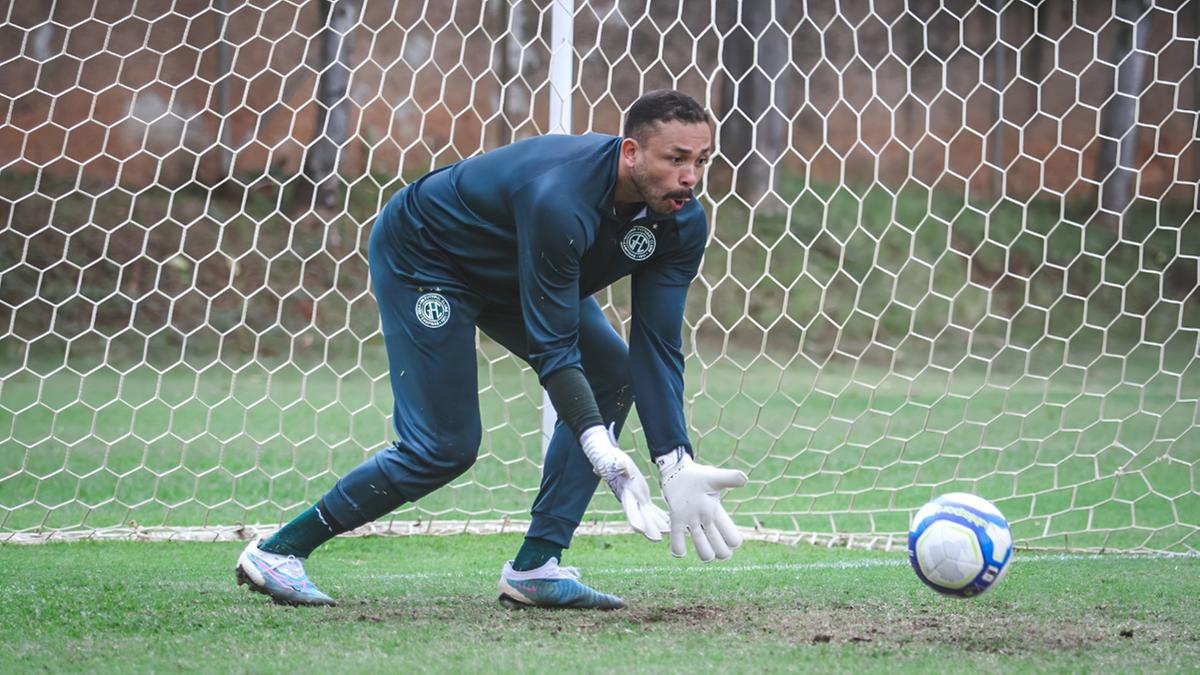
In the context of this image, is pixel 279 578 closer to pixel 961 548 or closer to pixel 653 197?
pixel 653 197

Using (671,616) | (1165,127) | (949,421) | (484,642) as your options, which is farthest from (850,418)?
(1165,127)

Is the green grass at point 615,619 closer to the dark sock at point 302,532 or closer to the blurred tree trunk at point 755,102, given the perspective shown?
the dark sock at point 302,532

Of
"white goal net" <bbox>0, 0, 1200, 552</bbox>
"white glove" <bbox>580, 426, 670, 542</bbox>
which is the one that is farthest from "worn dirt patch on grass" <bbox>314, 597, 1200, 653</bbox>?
"white goal net" <bbox>0, 0, 1200, 552</bbox>

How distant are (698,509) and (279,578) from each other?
1.33 m

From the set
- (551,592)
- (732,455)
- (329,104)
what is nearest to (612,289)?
(329,104)

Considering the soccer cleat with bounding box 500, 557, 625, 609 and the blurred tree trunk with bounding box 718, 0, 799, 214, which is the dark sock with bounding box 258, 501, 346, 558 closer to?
the soccer cleat with bounding box 500, 557, 625, 609

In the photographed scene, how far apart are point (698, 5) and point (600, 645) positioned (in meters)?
15.5

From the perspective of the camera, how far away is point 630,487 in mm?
3453

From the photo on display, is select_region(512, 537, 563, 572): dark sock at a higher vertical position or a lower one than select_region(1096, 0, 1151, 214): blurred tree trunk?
lower

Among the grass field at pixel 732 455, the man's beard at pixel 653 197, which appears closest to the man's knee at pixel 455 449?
the man's beard at pixel 653 197

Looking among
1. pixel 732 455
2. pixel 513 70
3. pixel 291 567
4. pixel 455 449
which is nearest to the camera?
pixel 455 449

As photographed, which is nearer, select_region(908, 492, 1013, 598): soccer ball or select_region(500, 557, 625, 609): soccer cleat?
select_region(908, 492, 1013, 598): soccer ball

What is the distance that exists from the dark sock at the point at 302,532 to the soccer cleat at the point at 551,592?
577mm

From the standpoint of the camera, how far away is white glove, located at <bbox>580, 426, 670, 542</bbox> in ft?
11.3
